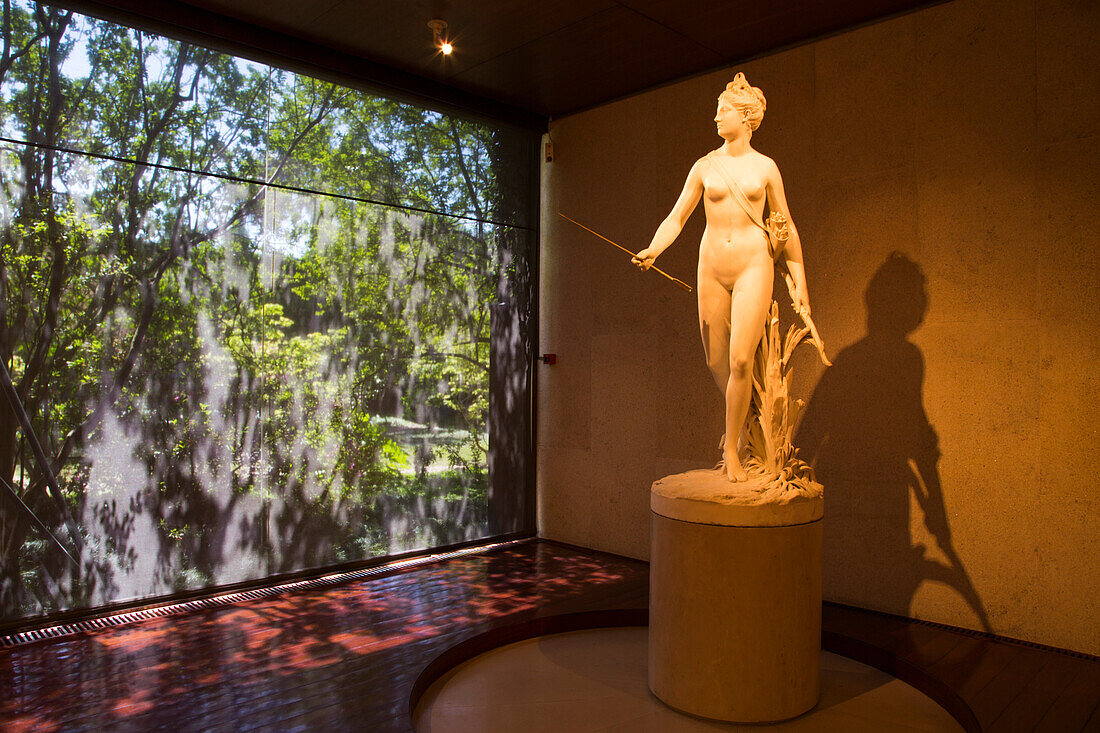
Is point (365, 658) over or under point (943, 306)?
under

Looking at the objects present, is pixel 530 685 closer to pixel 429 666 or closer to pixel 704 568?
pixel 429 666

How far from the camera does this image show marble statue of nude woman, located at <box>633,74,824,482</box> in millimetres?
3383

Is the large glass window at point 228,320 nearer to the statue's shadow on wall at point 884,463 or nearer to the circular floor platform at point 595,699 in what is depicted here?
the circular floor platform at point 595,699

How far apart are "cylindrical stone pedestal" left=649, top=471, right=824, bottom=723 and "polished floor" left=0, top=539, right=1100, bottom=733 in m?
0.71

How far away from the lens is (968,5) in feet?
13.5

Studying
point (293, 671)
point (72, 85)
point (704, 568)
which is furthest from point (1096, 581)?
point (72, 85)

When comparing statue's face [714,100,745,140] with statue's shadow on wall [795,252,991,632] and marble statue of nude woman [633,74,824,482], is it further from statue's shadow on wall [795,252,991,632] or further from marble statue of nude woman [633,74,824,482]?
statue's shadow on wall [795,252,991,632]

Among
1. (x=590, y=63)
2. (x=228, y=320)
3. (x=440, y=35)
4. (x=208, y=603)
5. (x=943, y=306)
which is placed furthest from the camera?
(x=590, y=63)

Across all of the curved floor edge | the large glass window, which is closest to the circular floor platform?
the curved floor edge

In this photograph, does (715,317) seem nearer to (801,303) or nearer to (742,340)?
(742,340)

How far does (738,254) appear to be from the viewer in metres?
3.40

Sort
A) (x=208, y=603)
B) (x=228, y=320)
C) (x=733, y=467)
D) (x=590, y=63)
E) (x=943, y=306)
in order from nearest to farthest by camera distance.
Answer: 1. (x=733, y=467)
2. (x=943, y=306)
3. (x=208, y=603)
4. (x=228, y=320)
5. (x=590, y=63)

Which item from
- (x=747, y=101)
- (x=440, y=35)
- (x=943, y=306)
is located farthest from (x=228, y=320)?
(x=943, y=306)

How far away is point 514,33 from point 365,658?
3.68 m
